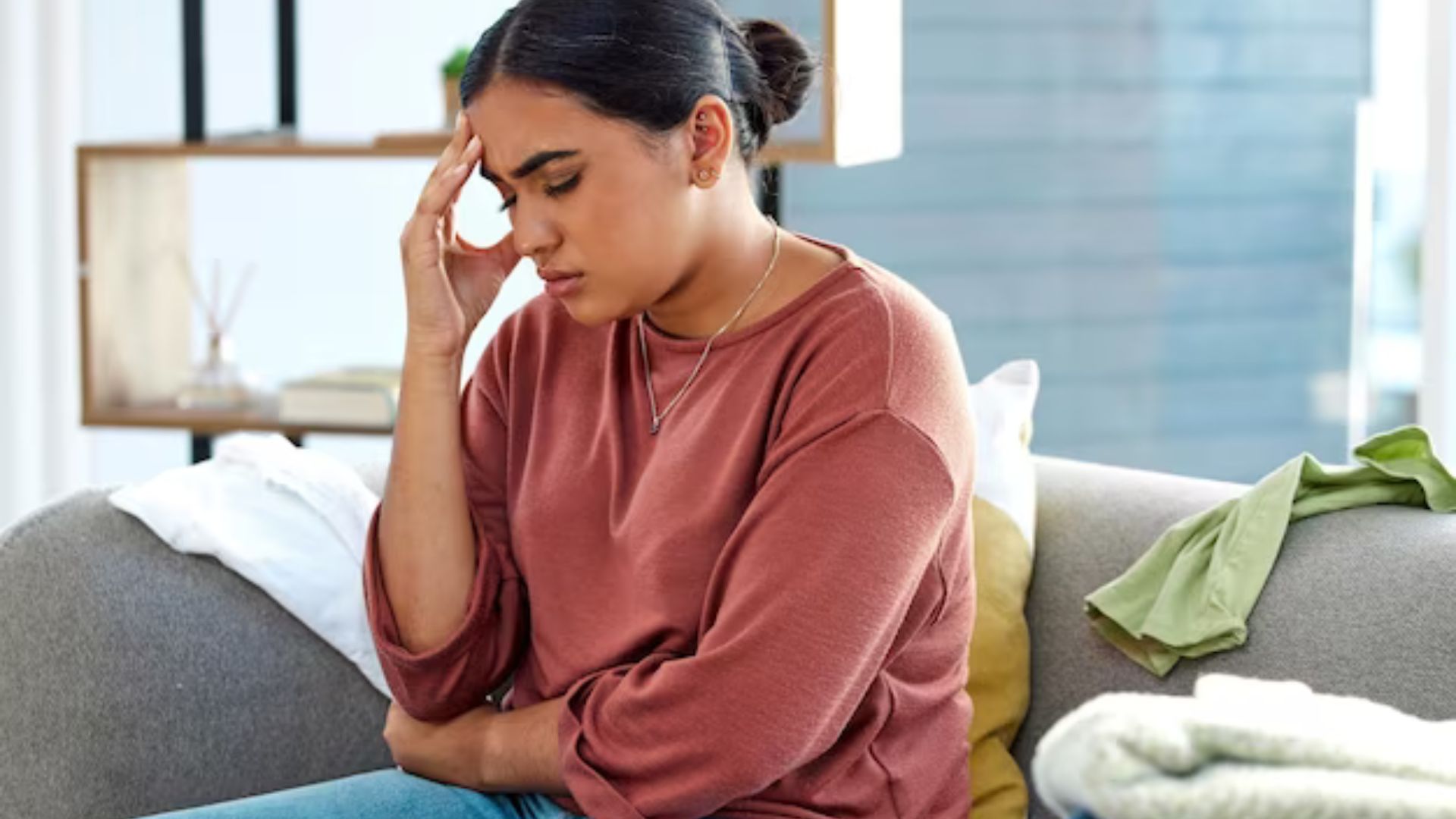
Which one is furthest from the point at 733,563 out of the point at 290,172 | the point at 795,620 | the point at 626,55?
the point at 290,172

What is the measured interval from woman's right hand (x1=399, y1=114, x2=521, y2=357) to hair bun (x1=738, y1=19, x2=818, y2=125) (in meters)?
0.26

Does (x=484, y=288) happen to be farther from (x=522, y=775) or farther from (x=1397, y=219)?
(x=1397, y=219)

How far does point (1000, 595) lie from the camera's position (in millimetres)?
2029

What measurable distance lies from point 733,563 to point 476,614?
1.04 feet

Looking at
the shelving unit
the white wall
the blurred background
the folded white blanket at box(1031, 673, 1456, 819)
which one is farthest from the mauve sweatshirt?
the white wall

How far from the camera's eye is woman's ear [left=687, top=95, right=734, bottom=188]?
169cm

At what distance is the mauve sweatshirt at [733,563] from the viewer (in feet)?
5.16

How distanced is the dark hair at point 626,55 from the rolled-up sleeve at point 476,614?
12.9 inches

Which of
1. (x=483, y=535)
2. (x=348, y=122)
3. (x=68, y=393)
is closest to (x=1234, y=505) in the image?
(x=483, y=535)

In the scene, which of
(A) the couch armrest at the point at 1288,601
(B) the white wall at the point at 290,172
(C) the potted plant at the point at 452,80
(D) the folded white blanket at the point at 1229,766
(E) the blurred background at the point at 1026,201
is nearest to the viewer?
(D) the folded white blanket at the point at 1229,766

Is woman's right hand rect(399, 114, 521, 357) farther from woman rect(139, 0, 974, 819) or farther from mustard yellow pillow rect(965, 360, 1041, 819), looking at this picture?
mustard yellow pillow rect(965, 360, 1041, 819)

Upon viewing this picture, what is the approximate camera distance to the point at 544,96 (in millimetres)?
1645

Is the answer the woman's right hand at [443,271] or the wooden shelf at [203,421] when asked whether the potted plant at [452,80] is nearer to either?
the wooden shelf at [203,421]

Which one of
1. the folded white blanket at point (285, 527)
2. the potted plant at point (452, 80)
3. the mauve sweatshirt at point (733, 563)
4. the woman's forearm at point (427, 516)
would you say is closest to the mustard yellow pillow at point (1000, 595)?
the mauve sweatshirt at point (733, 563)
